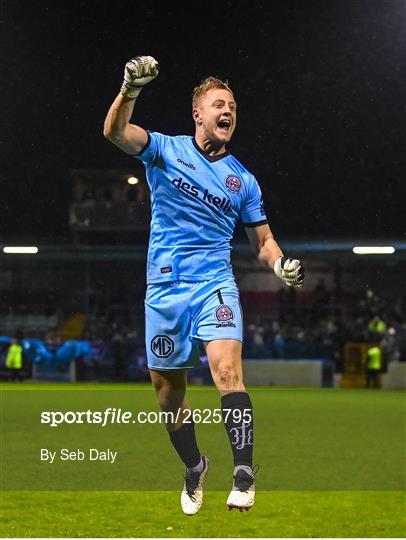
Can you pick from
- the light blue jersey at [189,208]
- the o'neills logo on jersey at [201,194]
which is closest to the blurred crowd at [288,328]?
the light blue jersey at [189,208]

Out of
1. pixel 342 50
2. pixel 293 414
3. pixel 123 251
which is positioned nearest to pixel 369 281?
pixel 342 50

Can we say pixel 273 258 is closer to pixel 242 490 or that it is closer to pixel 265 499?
pixel 242 490

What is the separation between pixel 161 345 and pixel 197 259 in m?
0.42

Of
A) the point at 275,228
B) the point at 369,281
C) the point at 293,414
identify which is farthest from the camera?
the point at 293,414

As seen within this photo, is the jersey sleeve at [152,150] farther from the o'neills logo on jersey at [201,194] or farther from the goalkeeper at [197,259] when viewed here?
the o'neills logo on jersey at [201,194]

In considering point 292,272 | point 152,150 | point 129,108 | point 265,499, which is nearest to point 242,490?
point 292,272

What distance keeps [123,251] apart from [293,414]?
13687 millimetres

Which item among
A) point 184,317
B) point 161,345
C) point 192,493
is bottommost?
point 192,493

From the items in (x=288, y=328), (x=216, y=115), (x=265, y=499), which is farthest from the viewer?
(x=288, y=328)

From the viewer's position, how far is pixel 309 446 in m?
15.8

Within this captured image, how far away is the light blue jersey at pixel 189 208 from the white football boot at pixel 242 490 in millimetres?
904

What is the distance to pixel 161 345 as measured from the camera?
4.91m

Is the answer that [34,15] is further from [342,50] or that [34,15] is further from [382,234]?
[382,234]

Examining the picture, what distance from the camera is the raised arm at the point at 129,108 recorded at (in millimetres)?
4492
